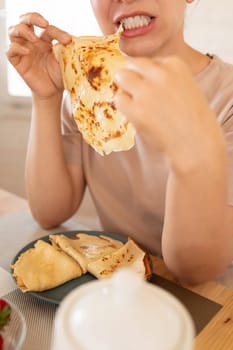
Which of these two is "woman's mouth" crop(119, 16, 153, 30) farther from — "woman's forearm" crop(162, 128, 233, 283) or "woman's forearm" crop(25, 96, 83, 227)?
"woman's forearm" crop(162, 128, 233, 283)

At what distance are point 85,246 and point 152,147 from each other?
11.6 inches

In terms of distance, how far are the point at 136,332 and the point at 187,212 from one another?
364 millimetres

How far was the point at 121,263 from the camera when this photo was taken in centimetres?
77

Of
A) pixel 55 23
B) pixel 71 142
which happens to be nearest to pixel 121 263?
pixel 71 142

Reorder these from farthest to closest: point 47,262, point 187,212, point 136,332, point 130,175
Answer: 1. point 130,175
2. point 47,262
3. point 187,212
4. point 136,332

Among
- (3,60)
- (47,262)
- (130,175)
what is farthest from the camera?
(3,60)

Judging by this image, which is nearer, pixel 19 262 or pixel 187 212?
pixel 187 212

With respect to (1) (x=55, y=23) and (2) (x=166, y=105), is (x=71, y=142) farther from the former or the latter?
(1) (x=55, y=23)

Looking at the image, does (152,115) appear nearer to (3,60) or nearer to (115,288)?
(115,288)

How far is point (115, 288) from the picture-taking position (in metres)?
0.31

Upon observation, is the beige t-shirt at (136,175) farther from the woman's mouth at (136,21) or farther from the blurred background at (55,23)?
the blurred background at (55,23)

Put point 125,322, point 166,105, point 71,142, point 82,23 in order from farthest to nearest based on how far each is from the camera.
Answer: point 82,23 < point 71,142 < point 166,105 < point 125,322

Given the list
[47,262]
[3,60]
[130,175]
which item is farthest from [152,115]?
[3,60]

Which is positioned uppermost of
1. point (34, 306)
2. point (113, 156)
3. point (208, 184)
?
point (208, 184)
